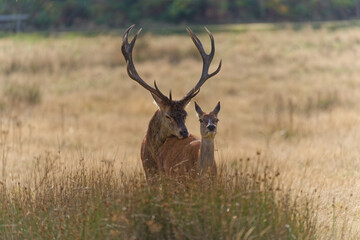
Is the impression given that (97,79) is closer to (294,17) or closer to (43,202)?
(43,202)

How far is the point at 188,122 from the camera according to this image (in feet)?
54.6

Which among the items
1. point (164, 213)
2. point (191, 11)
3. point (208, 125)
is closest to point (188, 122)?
point (208, 125)

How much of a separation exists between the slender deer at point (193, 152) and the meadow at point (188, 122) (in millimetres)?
195

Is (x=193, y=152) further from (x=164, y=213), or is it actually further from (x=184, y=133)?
(x=164, y=213)

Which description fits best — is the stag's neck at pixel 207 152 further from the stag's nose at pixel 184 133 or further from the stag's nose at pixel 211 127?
the stag's nose at pixel 184 133

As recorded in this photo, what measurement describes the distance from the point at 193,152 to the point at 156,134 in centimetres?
84

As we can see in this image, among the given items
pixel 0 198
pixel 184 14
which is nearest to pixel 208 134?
pixel 0 198

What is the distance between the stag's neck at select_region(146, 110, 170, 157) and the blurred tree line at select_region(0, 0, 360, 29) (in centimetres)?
3160

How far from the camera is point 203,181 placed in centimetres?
601

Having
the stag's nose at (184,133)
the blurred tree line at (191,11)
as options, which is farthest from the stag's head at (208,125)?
the blurred tree line at (191,11)

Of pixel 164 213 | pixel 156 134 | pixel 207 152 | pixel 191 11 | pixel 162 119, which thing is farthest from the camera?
pixel 191 11

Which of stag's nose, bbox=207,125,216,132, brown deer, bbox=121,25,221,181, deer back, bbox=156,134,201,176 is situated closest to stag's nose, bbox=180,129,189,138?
brown deer, bbox=121,25,221,181

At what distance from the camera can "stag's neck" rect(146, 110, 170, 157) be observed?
805 cm

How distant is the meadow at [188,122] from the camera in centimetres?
625
